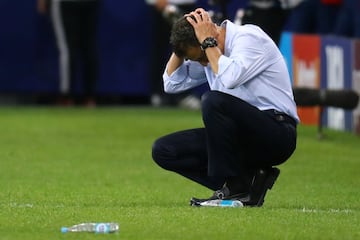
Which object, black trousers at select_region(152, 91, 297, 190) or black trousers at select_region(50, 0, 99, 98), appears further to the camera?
black trousers at select_region(50, 0, 99, 98)

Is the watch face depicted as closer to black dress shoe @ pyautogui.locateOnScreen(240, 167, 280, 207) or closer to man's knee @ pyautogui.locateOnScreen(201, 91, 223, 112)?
man's knee @ pyautogui.locateOnScreen(201, 91, 223, 112)

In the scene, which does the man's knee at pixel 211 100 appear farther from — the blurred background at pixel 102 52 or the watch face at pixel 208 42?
the blurred background at pixel 102 52

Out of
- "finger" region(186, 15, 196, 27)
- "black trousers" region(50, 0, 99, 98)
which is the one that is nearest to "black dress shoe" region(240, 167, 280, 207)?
"finger" region(186, 15, 196, 27)

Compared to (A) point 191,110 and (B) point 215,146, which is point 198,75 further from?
(A) point 191,110

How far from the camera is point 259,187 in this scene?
949cm

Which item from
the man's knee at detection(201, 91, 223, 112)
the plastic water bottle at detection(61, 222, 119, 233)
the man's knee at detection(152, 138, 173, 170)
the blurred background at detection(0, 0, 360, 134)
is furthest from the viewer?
the blurred background at detection(0, 0, 360, 134)

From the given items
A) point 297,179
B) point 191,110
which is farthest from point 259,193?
point 191,110

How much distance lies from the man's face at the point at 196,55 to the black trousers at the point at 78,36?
12520 mm

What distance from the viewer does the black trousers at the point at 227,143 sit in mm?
9141

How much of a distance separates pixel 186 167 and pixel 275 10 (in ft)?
20.3

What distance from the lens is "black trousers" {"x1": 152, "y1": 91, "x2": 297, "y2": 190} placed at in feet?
30.0

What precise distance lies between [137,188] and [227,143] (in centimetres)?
227

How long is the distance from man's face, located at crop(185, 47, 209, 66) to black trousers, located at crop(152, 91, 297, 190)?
238 millimetres

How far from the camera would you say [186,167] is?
959 cm
